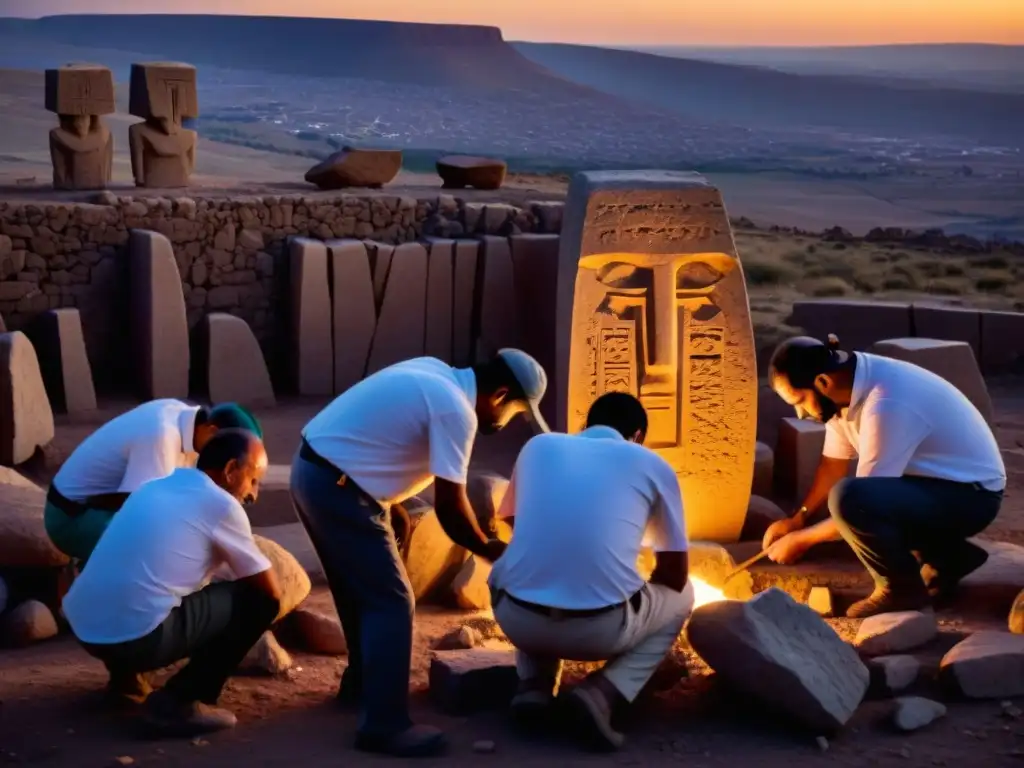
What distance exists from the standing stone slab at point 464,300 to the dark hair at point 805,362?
18.4 feet

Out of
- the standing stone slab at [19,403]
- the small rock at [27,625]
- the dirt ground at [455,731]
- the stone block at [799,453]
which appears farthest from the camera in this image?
the standing stone slab at [19,403]

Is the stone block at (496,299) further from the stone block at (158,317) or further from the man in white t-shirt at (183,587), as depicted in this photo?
the man in white t-shirt at (183,587)

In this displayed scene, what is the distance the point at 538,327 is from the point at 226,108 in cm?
5148

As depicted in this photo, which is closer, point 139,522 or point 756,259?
point 139,522

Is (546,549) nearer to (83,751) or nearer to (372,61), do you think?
(83,751)

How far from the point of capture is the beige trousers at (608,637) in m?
4.59

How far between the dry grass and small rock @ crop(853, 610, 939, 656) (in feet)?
30.4

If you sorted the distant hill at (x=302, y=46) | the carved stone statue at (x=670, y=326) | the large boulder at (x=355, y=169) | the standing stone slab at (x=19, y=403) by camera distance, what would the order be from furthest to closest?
the distant hill at (x=302, y=46), the large boulder at (x=355, y=169), the standing stone slab at (x=19, y=403), the carved stone statue at (x=670, y=326)

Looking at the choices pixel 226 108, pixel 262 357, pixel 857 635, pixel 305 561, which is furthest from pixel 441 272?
pixel 226 108

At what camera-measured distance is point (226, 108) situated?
5966 centimetres

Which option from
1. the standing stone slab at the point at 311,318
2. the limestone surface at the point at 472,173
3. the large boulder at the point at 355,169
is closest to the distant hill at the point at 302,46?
the limestone surface at the point at 472,173

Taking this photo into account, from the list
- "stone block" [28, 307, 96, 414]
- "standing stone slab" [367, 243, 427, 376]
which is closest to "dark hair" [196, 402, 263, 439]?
"stone block" [28, 307, 96, 414]

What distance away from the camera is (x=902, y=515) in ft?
19.1

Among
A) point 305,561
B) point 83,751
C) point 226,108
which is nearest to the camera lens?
point 83,751
